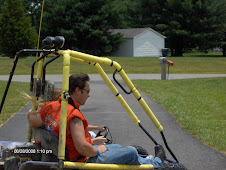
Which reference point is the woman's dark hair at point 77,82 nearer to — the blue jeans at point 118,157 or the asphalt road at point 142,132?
the blue jeans at point 118,157

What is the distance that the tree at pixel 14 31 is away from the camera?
3859cm

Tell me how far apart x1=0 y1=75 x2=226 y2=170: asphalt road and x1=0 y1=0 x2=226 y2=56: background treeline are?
30.4 metres

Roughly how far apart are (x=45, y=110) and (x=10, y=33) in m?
36.7

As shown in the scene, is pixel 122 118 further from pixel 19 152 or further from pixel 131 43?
pixel 131 43

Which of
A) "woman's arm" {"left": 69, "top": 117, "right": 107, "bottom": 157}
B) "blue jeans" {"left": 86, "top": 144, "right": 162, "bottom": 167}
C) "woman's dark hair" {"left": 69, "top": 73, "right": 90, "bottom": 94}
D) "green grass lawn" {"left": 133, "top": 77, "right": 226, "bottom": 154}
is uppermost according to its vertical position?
"woman's dark hair" {"left": 69, "top": 73, "right": 90, "bottom": 94}

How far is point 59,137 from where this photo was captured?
327 cm

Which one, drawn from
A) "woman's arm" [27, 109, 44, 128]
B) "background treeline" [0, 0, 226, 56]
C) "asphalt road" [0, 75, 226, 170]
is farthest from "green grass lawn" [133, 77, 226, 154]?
"background treeline" [0, 0, 226, 56]

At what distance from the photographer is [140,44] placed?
5003 centimetres

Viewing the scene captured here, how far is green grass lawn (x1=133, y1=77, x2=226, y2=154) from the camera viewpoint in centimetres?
675

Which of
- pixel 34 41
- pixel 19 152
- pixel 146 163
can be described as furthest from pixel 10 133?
pixel 34 41

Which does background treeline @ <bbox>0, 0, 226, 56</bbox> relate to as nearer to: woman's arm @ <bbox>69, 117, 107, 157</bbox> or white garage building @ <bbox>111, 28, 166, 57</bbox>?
Result: white garage building @ <bbox>111, 28, 166, 57</bbox>

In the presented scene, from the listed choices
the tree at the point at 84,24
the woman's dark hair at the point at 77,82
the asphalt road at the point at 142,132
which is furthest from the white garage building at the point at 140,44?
the woman's dark hair at the point at 77,82

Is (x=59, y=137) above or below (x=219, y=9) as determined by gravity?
below

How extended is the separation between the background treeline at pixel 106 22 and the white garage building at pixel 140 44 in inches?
71.5
